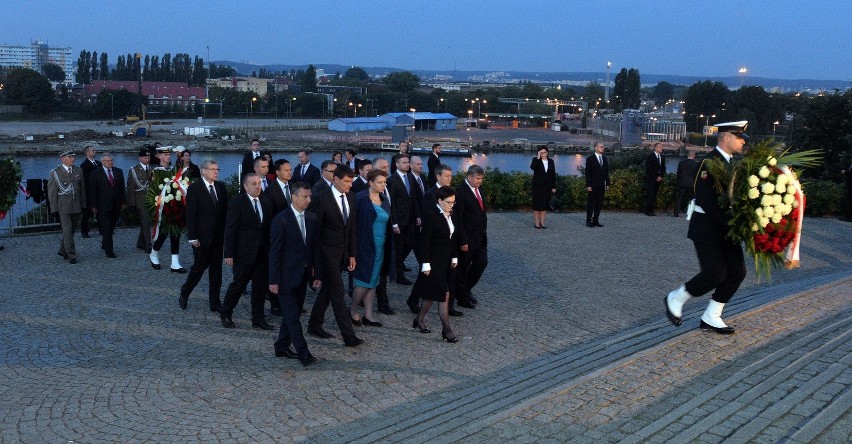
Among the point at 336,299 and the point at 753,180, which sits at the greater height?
the point at 753,180

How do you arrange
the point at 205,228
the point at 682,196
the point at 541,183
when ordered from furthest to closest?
the point at 682,196 → the point at 541,183 → the point at 205,228

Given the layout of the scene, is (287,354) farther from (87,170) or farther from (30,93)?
(30,93)

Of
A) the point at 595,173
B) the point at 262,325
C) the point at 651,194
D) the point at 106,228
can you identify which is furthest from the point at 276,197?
the point at 651,194

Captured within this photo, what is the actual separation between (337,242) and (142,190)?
6.98 m

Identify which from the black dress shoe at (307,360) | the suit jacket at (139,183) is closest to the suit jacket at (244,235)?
the black dress shoe at (307,360)

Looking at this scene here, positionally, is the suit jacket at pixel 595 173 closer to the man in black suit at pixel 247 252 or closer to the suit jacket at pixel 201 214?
the suit jacket at pixel 201 214

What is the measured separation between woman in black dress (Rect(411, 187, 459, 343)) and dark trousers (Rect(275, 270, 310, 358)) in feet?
4.33

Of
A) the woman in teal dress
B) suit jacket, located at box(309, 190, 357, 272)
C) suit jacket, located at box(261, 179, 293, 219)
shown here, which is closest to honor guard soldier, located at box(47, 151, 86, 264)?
suit jacket, located at box(261, 179, 293, 219)

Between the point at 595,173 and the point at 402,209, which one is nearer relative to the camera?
the point at 402,209

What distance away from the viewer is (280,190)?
9.79 m

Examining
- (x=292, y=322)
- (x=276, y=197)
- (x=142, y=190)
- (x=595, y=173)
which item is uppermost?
(x=595, y=173)

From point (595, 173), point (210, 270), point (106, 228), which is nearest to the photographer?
point (210, 270)

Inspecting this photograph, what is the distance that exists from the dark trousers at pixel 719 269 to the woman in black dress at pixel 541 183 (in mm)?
8601

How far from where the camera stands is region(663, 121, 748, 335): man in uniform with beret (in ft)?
26.2
